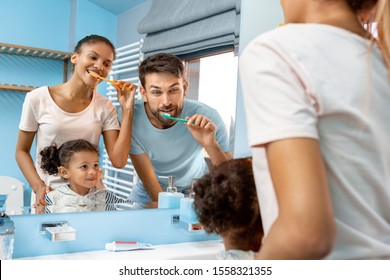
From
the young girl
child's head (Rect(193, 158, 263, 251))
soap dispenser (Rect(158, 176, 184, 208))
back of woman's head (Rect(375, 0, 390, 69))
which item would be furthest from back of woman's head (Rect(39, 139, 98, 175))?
back of woman's head (Rect(375, 0, 390, 69))

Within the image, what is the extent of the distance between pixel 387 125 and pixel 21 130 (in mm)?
1027

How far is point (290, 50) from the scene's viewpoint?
554 millimetres

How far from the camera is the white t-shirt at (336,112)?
54 cm

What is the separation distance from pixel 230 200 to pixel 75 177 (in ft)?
2.24

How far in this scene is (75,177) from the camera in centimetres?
133

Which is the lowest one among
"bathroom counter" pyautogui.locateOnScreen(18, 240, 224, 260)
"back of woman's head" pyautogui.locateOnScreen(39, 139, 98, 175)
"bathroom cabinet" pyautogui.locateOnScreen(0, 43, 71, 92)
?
"bathroom counter" pyautogui.locateOnScreen(18, 240, 224, 260)

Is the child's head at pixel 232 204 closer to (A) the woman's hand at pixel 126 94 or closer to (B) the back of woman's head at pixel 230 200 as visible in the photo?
(B) the back of woman's head at pixel 230 200

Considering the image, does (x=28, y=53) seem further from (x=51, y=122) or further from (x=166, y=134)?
(x=166, y=134)

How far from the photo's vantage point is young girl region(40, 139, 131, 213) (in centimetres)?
129

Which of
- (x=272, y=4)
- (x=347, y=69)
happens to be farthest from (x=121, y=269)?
(x=272, y=4)

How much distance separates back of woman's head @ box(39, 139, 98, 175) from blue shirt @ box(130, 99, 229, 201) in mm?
207

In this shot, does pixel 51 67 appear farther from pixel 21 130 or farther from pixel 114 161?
pixel 114 161

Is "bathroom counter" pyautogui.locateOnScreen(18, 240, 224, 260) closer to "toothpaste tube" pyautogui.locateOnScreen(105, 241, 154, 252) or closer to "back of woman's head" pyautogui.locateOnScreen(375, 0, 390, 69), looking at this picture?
"toothpaste tube" pyautogui.locateOnScreen(105, 241, 154, 252)

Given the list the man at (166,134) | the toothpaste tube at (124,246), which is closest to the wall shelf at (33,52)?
the man at (166,134)
